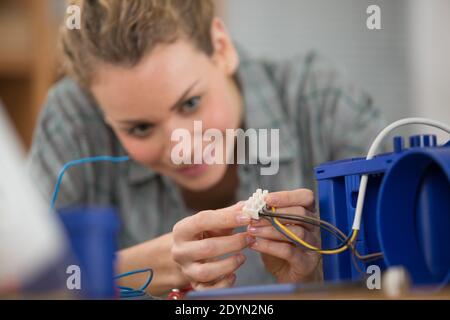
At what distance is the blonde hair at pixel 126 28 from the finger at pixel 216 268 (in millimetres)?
319

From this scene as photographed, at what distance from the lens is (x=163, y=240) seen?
0.73 metres

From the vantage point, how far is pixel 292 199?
2.09ft

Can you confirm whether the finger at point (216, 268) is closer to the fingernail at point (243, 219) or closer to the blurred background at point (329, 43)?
the fingernail at point (243, 219)

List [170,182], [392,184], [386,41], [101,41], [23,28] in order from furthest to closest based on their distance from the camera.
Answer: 1. [23,28]
2. [386,41]
3. [170,182]
4. [101,41]
5. [392,184]

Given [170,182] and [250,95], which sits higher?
[250,95]

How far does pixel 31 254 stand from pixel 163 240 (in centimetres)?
36

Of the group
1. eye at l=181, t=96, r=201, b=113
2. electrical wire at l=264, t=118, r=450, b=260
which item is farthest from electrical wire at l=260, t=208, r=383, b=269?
eye at l=181, t=96, r=201, b=113

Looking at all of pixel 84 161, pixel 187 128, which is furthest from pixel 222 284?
pixel 84 161

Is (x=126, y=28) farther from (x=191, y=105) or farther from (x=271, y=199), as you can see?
(x=271, y=199)

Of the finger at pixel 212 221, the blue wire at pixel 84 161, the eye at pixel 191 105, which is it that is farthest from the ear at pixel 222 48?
the finger at pixel 212 221

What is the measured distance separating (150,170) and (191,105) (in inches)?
8.1

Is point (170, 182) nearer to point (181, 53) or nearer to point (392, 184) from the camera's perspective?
point (181, 53)

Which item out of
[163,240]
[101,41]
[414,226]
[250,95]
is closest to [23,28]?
[250,95]

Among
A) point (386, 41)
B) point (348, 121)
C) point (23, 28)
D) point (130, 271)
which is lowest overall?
point (130, 271)
